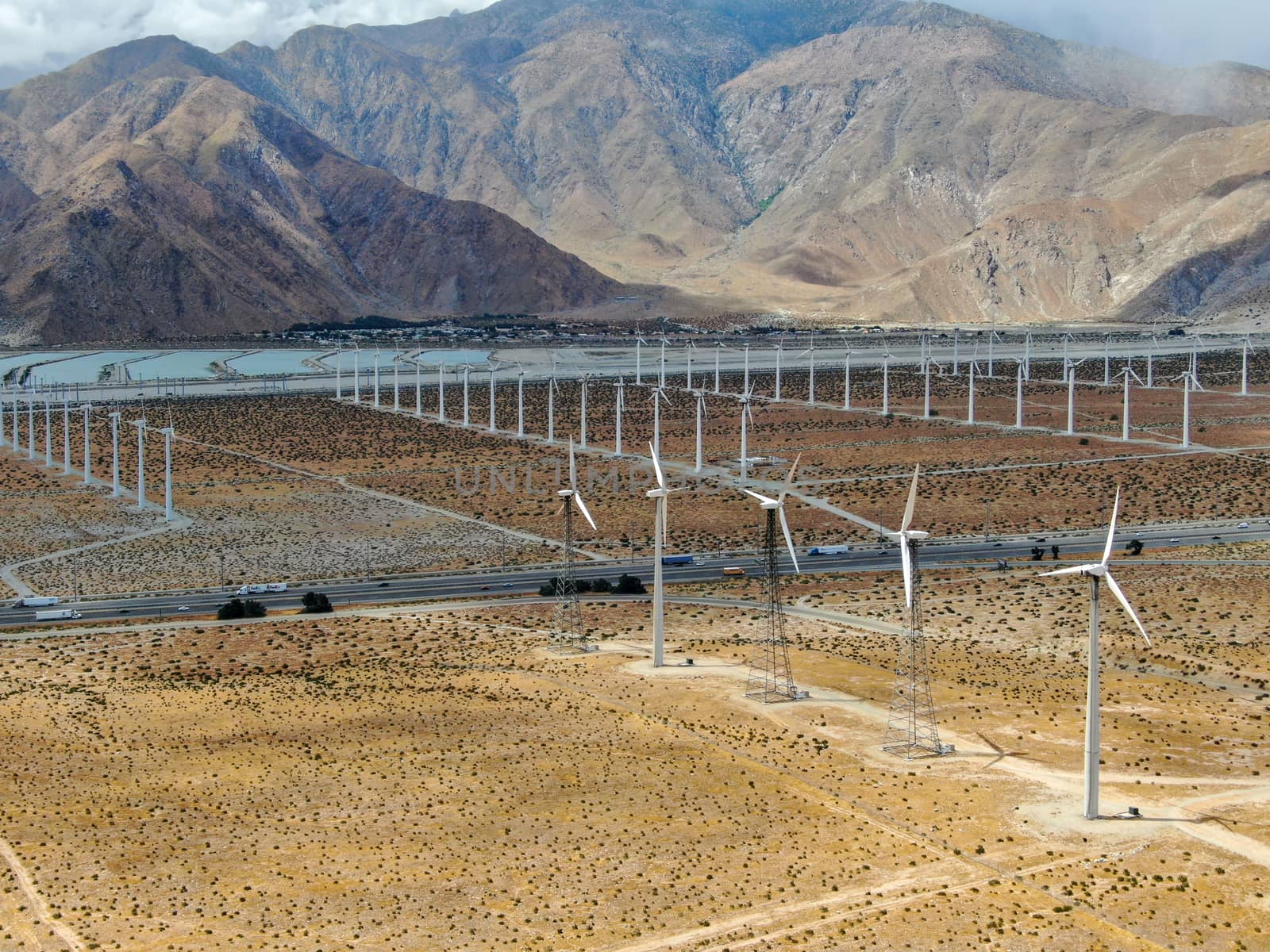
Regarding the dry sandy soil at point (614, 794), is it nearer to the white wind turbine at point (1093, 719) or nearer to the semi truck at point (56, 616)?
the white wind turbine at point (1093, 719)

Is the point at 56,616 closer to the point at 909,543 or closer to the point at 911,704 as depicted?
the point at 911,704

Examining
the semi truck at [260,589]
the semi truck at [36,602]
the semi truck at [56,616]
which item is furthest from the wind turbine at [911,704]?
the semi truck at [36,602]

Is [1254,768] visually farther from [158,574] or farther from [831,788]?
[158,574]

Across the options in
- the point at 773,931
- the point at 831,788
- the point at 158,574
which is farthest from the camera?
the point at 158,574

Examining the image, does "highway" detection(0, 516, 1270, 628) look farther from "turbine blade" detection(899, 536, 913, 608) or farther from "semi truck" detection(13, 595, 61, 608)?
"turbine blade" detection(899, 536, 913, 608)

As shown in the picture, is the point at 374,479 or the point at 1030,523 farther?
the point at 374,479

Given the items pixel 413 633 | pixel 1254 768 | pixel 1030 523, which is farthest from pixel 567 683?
pixel 1030 523

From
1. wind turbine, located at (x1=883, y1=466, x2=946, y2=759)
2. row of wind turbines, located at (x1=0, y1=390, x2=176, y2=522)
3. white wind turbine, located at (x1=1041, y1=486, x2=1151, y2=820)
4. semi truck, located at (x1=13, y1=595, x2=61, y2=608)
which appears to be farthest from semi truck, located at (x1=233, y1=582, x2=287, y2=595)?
white wind turbine, located at (x1=1041, y1=486, x2=1151, y2=820)

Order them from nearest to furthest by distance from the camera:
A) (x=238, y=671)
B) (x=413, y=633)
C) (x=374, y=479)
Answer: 1. (x=238, y=671)
2. (x=413, y=633)
3. (x=374, y=479)
